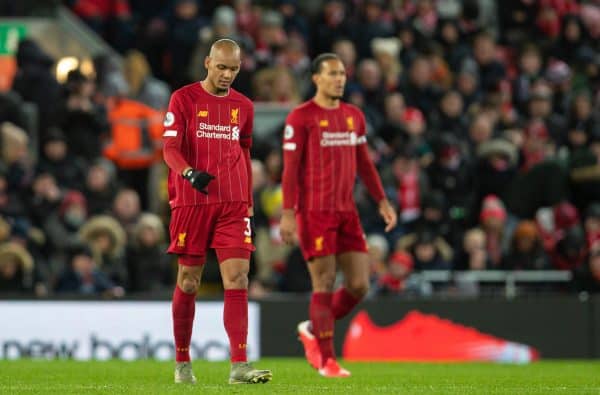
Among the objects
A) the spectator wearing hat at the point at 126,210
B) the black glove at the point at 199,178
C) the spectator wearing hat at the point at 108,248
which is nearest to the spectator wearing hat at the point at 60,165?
the spectator wearing hat at the point at 126,210

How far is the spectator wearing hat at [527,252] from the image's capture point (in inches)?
688

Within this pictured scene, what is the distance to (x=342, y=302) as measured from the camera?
12008mm

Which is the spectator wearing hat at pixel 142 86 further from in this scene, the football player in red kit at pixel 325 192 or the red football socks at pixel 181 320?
the red football socks at pixel 181 320

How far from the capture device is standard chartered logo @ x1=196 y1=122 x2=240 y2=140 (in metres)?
10.0

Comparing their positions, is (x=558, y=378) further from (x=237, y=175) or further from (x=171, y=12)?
(x=171, y=12)

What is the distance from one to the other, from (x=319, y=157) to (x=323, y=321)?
126cm

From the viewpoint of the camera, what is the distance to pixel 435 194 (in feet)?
59.8

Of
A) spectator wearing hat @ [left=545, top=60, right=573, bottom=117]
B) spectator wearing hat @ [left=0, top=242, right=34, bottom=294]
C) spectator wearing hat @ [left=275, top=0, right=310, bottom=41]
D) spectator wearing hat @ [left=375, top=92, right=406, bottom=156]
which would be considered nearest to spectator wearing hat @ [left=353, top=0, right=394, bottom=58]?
spectator wearing hat @ [left=275, top=0, right=310, bottom=41]

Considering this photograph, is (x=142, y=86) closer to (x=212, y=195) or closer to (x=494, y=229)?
(x=494, y=229)

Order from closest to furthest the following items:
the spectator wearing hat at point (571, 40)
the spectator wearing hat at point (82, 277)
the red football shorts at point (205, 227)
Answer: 1. the red football shorts at point (205, 227)
2. the spectator wearing hat at point (82, 277)
3. the spectator wearing hat at point (571, 40)

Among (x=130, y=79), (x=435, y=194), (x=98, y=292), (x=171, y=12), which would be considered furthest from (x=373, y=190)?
(x=171, y=12)

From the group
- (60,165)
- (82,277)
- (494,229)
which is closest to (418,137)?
(494,229)

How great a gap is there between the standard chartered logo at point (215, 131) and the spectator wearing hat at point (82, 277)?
628cm

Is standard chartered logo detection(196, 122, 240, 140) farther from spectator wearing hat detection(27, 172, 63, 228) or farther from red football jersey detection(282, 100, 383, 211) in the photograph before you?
spectator wearing hat detection(27, 172, 63, 228)
